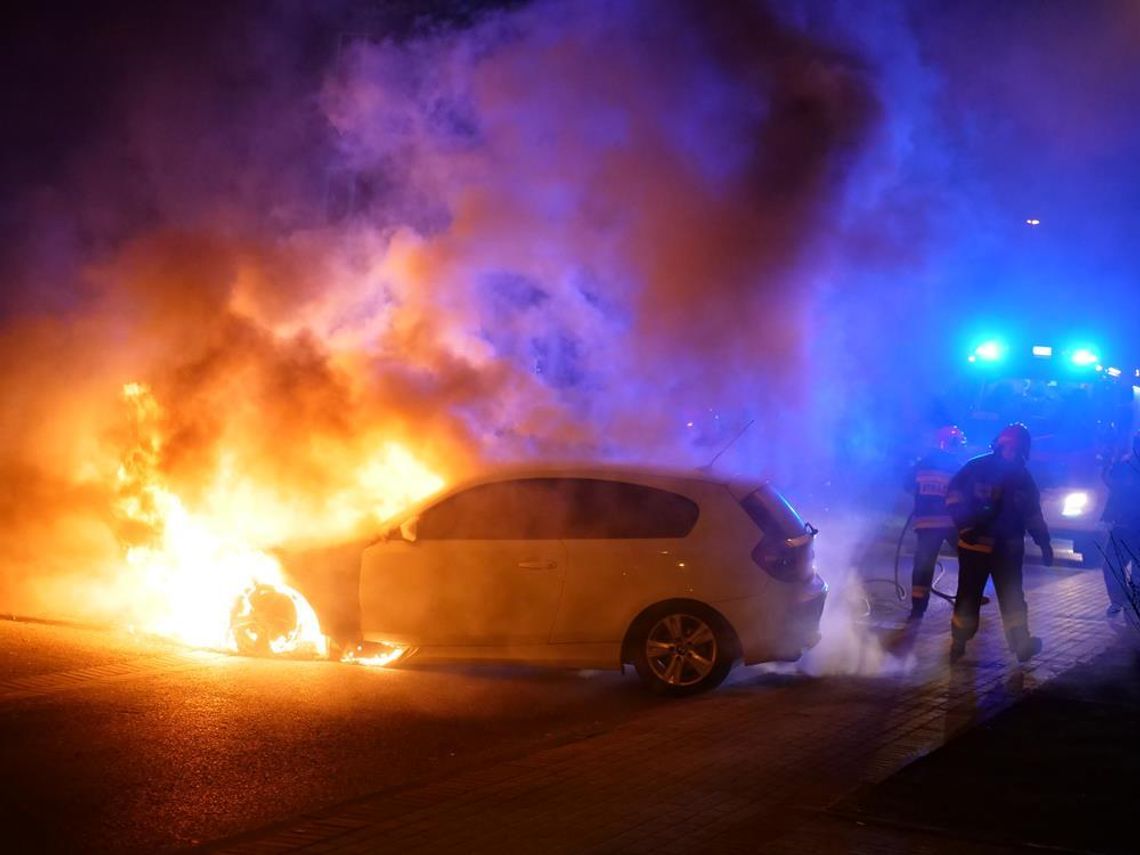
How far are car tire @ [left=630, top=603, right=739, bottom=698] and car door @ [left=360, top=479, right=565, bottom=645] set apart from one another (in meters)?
0.66

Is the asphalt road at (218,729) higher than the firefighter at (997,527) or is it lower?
lower

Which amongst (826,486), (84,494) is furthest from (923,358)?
(84,494)

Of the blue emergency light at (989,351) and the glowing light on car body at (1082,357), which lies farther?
the blue emergency light at (989,351)

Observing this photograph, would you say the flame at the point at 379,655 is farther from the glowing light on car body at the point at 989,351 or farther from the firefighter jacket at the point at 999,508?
the glowing light on car body at the point at 989,351

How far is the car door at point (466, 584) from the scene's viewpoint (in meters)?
8.73

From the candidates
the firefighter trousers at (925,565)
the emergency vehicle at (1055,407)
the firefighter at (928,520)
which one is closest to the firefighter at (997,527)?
the firefighter at (928,520)

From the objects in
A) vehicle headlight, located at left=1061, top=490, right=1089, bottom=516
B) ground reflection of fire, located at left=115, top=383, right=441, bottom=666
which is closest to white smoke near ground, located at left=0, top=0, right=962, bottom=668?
ground reflection of fire, located at left=115, top=383, right=441, bottom=666

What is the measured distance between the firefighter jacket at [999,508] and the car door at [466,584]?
334cm

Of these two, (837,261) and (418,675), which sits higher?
(837,261)

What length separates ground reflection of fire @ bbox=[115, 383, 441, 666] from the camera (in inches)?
366

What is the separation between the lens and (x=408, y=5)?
38.6 ft

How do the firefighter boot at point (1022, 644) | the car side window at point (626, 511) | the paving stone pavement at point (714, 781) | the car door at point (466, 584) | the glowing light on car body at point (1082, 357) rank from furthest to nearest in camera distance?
the glowing light on car body at point (1082, 357)
the firefighter boot at point (1022, 644)
the car side window at point (626, 511)
the car door at point (466, 584)
the paving stone pavement at point (714, 781)

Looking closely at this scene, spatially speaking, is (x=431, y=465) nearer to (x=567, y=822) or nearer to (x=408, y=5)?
(x=408, y=5)

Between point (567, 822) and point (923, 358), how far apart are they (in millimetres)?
10888
